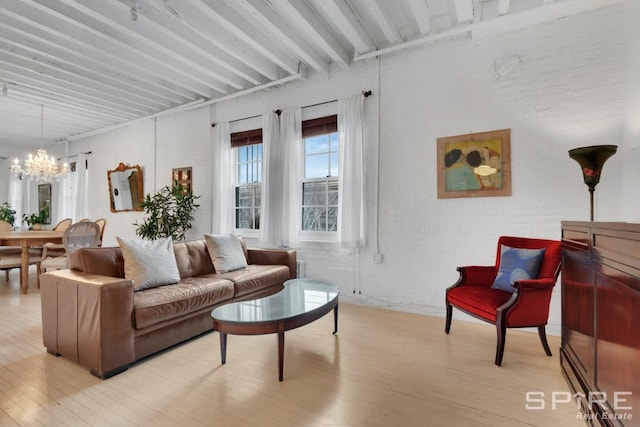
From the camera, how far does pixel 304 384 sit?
2.01 meters

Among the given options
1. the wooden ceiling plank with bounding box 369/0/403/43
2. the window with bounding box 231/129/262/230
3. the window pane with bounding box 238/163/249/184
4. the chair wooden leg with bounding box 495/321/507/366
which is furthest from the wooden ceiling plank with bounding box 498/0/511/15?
the window pane with bounding box 238/163/249/184

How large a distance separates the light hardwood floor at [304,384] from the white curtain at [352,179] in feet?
4.10

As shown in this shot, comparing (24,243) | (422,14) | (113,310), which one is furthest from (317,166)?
(24,243)

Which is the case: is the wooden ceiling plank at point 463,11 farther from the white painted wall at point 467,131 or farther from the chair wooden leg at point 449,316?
the chair wooden leg at point 449,316

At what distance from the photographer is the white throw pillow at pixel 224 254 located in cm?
342

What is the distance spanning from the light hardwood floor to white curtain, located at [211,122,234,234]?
2306mm

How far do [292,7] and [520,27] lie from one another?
7.31 ft

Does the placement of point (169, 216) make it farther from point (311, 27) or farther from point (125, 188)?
point (311, 27)

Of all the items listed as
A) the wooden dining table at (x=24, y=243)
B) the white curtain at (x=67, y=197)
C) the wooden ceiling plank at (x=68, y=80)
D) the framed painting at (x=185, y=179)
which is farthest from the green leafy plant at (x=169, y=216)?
the white curtain at (x=67, y=197)

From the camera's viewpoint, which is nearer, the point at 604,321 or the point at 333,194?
the point at 604,321

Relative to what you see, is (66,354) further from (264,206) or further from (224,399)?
(264,206)

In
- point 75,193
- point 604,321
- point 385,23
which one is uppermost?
point 385,23

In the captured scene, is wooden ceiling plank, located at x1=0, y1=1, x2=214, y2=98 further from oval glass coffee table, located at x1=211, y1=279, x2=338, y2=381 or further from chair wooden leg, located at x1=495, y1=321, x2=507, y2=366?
chair wooden leg, located at x1=495, y1=321, x2=507, y2=366

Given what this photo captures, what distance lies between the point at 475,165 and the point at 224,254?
288 cm
